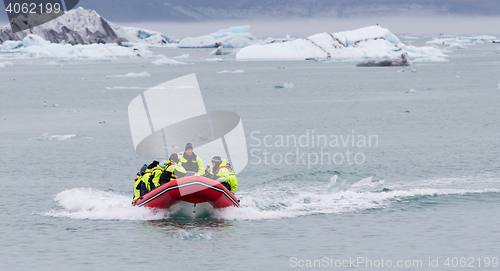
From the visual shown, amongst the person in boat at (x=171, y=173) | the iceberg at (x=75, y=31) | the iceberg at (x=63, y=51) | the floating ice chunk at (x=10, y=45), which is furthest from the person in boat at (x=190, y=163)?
the iceberg at (x=75, y=31)

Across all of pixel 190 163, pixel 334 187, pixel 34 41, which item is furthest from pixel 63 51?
pixel 190 163

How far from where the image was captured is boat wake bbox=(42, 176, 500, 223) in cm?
1470

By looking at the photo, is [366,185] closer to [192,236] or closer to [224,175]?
[224,175]

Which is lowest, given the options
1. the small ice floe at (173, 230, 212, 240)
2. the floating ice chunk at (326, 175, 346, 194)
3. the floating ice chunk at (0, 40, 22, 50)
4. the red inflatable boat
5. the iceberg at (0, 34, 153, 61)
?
the floating ice chunk at (326, 175, 346, 194)

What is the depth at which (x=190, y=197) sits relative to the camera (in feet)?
46.0

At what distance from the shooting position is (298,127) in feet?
96.0

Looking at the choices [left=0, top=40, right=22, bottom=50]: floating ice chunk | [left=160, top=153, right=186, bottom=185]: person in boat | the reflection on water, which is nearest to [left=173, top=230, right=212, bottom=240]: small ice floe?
the reflection on water

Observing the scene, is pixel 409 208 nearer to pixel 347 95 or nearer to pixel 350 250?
pixel 350 250

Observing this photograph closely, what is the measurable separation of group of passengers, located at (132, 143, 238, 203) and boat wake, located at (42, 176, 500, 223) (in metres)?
0.58

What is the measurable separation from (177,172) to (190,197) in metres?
0.70

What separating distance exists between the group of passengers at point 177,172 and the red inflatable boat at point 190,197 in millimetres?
381

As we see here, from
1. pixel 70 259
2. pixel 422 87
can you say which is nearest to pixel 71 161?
pixel 70 259

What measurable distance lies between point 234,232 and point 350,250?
254cm

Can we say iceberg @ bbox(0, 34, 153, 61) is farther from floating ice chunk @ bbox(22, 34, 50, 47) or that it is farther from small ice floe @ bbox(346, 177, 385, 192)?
small ice floe @ bbox(346, 177, 385, 192)
